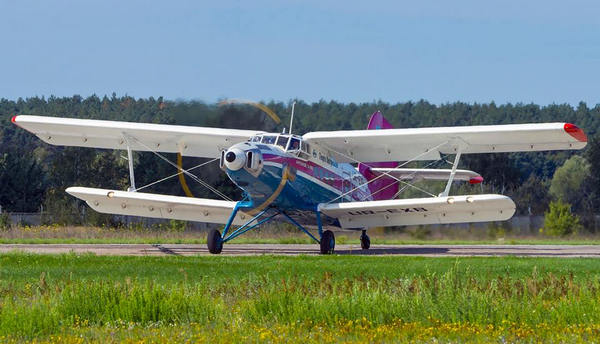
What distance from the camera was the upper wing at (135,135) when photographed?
2756 cm

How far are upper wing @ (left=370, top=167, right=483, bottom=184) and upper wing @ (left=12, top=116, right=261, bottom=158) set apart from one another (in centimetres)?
679

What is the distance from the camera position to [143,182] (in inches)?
2322

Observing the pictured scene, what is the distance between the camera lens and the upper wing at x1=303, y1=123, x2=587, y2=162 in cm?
2495

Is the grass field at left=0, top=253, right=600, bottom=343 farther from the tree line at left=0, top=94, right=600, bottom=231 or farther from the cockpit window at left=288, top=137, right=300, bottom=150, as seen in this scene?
the tree line at left=0, top=94, right=600, bottom=231

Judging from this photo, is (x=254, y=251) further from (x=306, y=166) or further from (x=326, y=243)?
(x=306, y=166)

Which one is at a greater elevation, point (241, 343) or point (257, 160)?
point (257, 160)

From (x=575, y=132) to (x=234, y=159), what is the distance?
9.43 metres

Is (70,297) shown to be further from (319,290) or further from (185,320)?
(319,290)

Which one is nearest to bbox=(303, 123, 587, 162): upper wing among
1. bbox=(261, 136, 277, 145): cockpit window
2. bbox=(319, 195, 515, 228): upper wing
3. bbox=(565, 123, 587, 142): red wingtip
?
bbox=(565, 123, 587, 142): red wingtip

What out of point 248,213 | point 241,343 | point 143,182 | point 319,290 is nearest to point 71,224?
point 143,182

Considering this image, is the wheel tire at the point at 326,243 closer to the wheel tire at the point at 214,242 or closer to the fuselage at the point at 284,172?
the fuselage at the point at 284,172

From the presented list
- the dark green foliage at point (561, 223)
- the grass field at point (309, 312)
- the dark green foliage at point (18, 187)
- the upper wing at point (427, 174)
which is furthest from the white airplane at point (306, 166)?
the dark green foliage at point (18, 187)

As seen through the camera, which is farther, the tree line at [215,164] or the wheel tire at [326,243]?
the tree line at [215,164]

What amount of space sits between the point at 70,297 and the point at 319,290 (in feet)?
10.6
